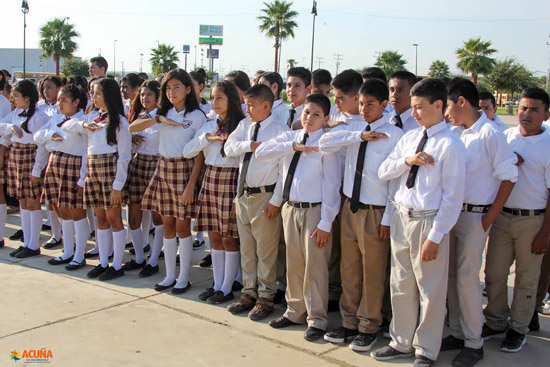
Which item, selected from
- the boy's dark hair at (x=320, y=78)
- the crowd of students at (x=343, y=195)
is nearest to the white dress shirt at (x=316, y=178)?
the crowd of students at (x=343, y=195)

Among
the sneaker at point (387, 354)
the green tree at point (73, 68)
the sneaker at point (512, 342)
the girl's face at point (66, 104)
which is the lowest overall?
the sneaker at point (387, 354)

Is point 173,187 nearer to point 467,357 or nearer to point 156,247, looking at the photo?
point 156,247

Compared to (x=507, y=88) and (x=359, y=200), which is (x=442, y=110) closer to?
(x=359, y=200)

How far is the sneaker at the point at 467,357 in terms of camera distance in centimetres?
392

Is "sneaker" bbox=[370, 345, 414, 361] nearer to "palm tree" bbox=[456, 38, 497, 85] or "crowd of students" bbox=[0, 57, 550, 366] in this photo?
"crowd of students" bbox=[0, 57, 550, 366]

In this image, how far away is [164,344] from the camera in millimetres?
4242

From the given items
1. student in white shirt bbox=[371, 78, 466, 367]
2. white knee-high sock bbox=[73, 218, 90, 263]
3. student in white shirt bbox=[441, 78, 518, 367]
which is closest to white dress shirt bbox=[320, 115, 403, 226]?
student in white shirt bbox=[371, 78, 466, 367]

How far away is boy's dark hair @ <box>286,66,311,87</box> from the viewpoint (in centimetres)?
561

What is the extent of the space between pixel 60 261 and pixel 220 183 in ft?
7.81

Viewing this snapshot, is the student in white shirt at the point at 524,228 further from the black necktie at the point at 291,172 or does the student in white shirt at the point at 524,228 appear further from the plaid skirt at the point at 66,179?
the plaid skirt at the point at 66,179

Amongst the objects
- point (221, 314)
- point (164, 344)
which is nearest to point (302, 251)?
point (221, 314)

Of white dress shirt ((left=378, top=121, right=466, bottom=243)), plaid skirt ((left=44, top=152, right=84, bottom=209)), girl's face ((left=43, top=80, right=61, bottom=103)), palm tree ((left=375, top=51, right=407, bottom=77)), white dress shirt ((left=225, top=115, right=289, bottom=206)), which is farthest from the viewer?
palm tree ((left=375, top=51, right=407, bottom=77))

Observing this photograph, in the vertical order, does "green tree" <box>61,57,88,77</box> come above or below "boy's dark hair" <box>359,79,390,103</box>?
above

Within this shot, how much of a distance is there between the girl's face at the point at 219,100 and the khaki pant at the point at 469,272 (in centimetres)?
230
